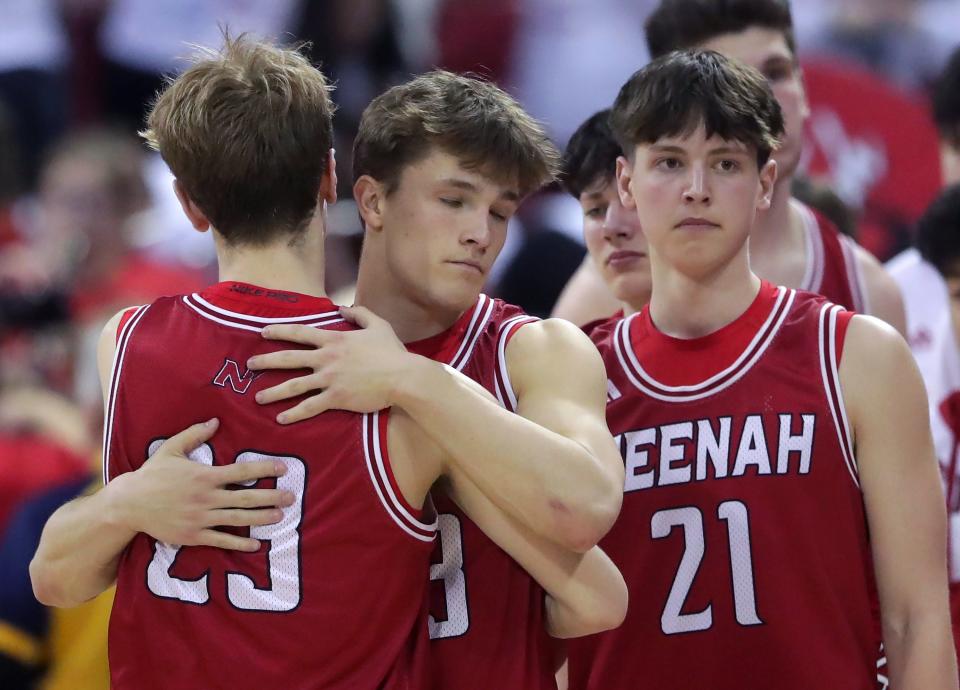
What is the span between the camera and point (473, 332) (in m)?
3.27

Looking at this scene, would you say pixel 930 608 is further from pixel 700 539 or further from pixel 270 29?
pixel 270 29

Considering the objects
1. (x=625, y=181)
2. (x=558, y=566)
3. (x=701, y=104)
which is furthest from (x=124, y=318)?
(x=701, y=104)

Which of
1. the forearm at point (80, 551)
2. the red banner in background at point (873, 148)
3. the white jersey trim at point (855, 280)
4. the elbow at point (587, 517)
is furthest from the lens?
the red banner in background at point (873, 148)

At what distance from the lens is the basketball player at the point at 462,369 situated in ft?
9.34

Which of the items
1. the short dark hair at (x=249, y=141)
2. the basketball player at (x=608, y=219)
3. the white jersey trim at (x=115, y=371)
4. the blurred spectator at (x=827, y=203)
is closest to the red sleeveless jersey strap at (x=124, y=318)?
the white jersey trim at (x=115, y=371)

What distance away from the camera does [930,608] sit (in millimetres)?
3229

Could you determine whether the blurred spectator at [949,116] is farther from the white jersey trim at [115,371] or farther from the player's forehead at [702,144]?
the white jersey trim at [115,371]

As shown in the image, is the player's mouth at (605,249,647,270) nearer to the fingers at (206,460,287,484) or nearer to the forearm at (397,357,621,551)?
the forearm at (397,357,621,551)

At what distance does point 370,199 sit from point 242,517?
0.85 meters

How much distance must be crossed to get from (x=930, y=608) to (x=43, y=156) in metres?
7.08

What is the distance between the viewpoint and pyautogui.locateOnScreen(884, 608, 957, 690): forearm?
10.5 ft

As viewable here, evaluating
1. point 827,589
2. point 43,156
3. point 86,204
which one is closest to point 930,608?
point 827,589

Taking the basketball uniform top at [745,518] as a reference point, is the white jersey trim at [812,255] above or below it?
above

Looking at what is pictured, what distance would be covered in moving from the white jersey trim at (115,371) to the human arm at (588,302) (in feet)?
6.05
